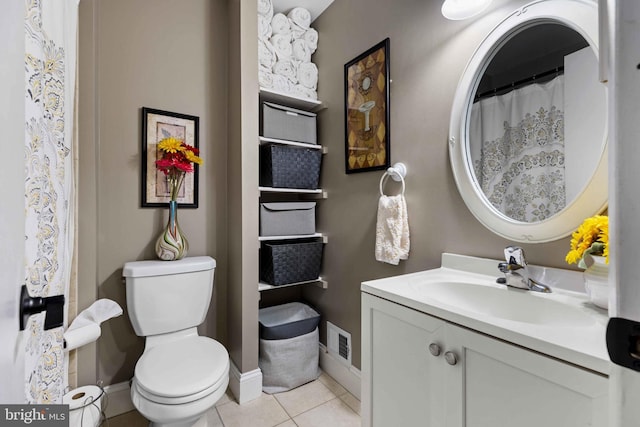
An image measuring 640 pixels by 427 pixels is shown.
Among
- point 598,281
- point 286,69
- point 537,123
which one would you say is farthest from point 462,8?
point 286,69

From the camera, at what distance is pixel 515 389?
669mm

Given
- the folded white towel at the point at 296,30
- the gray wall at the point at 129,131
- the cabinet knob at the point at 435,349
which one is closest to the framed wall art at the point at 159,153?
the gray wall at the point at 129,131

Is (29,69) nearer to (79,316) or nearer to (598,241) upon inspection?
(79,316)

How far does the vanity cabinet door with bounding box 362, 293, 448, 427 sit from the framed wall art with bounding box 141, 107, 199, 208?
4.52ft

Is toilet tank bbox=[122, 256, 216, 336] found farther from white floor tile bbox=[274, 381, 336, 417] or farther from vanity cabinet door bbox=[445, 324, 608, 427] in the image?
vanity cabinet door bbox=[445, 324, 608, 427]

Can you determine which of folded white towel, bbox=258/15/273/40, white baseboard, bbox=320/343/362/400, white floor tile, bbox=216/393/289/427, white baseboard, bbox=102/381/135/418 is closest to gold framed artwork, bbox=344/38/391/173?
folded white towel, bbox=258/15/273/40

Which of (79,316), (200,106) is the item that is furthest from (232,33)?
(79,316)

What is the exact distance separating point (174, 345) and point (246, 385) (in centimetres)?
52

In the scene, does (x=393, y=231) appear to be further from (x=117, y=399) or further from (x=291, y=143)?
(x=117, y=399)

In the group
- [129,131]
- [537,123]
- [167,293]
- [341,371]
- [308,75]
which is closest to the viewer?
[537,123]

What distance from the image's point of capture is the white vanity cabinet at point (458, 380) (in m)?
0.59

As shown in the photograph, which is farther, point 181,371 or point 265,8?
point 265,8

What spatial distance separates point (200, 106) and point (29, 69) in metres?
1.34

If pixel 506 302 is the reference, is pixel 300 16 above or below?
above
